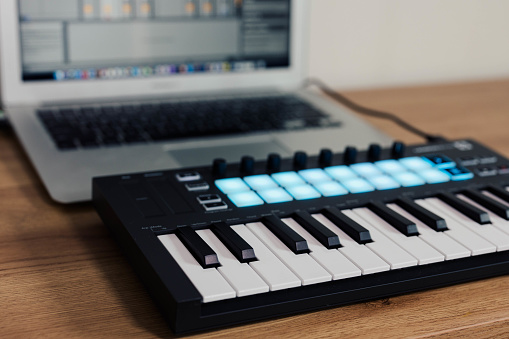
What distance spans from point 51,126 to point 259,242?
417 mm

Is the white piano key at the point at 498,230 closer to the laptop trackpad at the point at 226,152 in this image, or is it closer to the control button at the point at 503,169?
the control button at the point at 503,169

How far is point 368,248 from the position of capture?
557 millimetres

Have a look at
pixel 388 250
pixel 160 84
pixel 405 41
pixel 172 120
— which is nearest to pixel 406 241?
pixel 388 250

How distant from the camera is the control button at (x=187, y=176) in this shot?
0.66 metres

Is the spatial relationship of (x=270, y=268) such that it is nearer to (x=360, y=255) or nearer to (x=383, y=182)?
(x=360, y=255)

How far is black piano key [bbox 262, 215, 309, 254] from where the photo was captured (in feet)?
1.78

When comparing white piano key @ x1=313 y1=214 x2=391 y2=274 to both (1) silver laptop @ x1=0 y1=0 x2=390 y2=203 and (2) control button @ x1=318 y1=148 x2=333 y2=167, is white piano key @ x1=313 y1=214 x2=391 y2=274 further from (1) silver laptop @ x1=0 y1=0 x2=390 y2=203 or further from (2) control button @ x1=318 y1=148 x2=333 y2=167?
(1) silver laptop @ x1=0 y1=0 x2=390 y2=203

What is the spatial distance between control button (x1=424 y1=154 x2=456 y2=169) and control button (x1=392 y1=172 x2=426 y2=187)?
0.14 feet

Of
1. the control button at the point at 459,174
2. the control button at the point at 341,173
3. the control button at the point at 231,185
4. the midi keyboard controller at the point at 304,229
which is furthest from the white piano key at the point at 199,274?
the control button at the point at 459,174

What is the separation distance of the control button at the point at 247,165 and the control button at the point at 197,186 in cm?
5

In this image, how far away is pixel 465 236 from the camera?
583mm

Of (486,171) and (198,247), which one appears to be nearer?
(198,247)

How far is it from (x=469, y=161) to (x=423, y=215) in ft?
0.51

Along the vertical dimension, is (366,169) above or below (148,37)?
below
